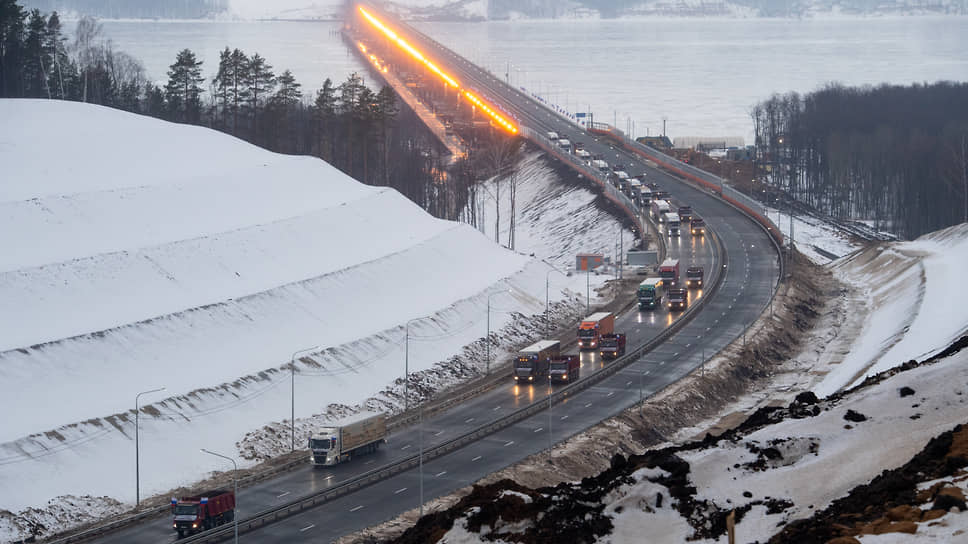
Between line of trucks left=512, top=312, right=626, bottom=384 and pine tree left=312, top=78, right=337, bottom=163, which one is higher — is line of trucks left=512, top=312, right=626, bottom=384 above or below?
below

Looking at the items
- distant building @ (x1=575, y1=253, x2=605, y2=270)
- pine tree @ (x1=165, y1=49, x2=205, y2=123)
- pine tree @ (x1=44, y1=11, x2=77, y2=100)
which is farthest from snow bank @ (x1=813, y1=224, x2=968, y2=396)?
pine tree @ (x1=44, y1=11, x2=77, y2=100)

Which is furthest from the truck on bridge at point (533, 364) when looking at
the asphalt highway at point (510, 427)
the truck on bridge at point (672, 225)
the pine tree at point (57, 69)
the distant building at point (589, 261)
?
the pine tree at point (57, 69)

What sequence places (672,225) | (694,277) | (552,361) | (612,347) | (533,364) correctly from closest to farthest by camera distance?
(552,361), (533,364), (612,347), (694,277), (672,225)

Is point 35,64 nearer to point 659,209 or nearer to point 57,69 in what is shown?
point 57,69

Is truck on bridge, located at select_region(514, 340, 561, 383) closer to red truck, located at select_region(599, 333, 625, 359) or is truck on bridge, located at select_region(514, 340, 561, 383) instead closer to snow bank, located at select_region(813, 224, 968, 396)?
red truck, located at select_region(599, 333, 625, 359)

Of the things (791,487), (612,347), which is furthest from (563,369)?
(791,487)

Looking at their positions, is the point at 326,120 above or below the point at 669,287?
above
